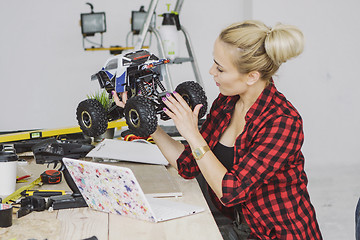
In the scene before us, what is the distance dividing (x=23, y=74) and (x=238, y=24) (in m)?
2.85

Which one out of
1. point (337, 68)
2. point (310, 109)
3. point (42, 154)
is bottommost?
point (310, 109)

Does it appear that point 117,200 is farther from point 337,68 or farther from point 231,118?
point 337,68

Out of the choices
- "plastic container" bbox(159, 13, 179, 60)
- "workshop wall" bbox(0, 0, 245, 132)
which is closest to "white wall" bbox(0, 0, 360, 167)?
"workshop wall" bbox(0, 0, 245, 132)

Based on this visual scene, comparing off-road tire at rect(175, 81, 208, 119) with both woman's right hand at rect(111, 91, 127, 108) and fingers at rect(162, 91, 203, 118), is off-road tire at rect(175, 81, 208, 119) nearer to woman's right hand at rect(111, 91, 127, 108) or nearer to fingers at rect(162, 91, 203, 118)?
fingers at rect(162, 91, 203, 118)

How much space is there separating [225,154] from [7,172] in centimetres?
70

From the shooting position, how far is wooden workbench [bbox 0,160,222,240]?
1.26 metres

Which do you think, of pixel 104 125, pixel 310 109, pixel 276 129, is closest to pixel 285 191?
pixel 276 129

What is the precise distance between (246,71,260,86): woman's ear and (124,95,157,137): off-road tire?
14.8 inches

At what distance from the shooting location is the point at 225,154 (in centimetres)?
172

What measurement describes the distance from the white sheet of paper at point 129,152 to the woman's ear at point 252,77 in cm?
51

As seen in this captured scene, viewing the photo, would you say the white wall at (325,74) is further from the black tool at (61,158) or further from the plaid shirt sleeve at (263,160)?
the black tool at (61,158)

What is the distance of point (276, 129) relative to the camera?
4.92 ft

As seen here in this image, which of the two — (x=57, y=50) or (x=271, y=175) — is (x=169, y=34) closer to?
(x=57, y=50)

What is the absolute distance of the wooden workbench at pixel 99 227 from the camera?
4.13ft
